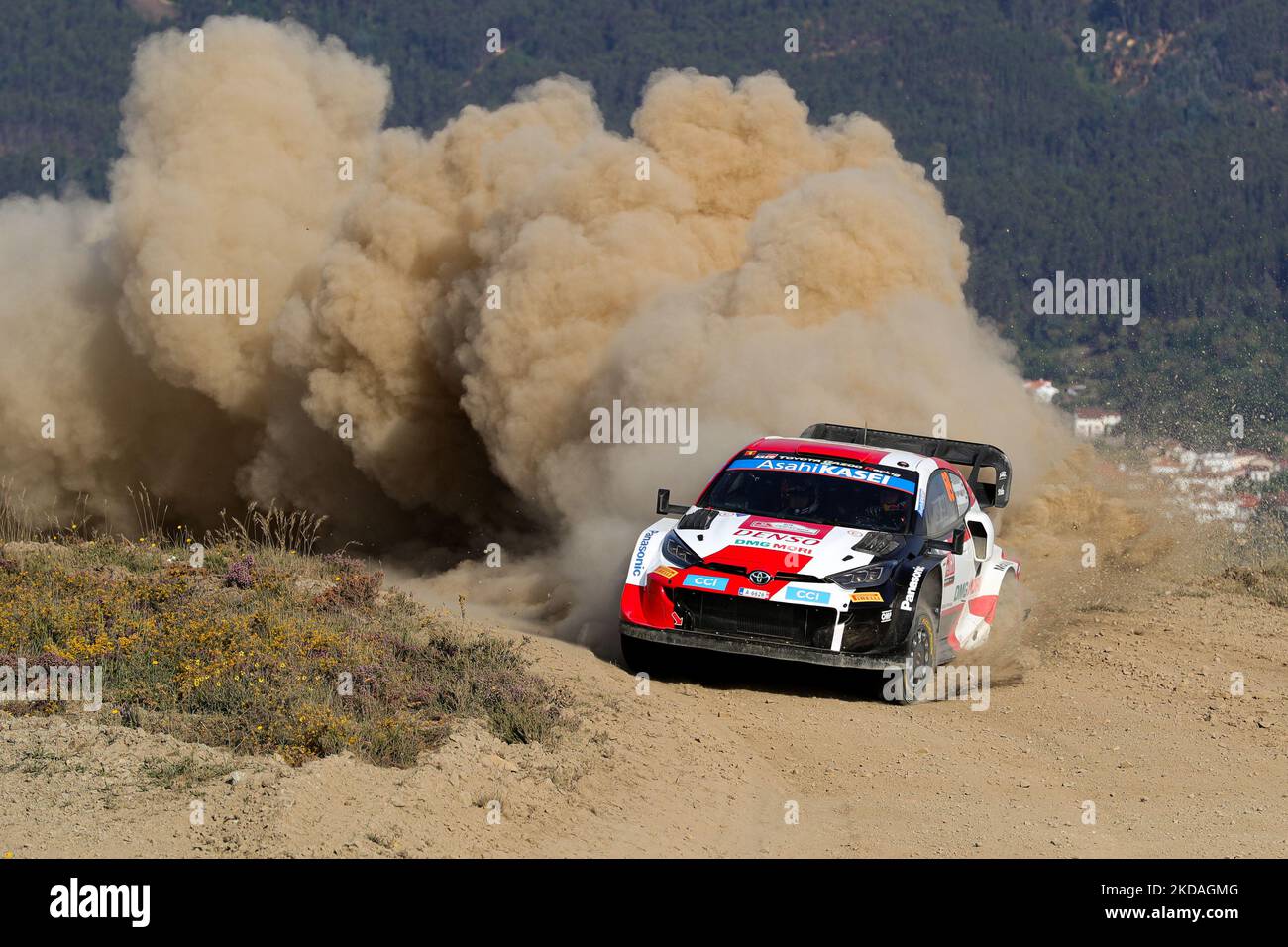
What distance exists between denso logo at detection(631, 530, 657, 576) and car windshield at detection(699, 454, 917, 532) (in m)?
0.65

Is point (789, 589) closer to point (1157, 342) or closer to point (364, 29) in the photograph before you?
point (1157, 342)

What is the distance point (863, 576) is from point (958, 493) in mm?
2351

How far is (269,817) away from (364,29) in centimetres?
14135

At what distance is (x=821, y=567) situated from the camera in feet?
37.3

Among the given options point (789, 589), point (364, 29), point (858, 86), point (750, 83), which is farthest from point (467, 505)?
point (364, 29)

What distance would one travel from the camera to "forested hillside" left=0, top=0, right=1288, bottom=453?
63.8m

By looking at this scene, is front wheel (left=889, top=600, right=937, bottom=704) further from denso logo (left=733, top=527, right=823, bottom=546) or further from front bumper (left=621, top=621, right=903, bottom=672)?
denso logo (left=733, top=527, right=823, bottom=546)

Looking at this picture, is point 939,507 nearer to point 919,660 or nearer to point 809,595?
point 919,660

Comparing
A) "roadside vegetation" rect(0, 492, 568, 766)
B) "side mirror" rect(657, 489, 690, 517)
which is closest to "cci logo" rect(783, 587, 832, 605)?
"side mirror" rect(657, 489, 690, 517)

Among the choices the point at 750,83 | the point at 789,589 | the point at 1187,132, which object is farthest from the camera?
the point at 1187,132

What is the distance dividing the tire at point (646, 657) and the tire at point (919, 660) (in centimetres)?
160

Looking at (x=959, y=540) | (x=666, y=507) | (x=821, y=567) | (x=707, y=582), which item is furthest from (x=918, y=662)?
(x=666, y=507)

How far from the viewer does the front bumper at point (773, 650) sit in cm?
1117

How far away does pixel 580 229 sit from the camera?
19.5m
